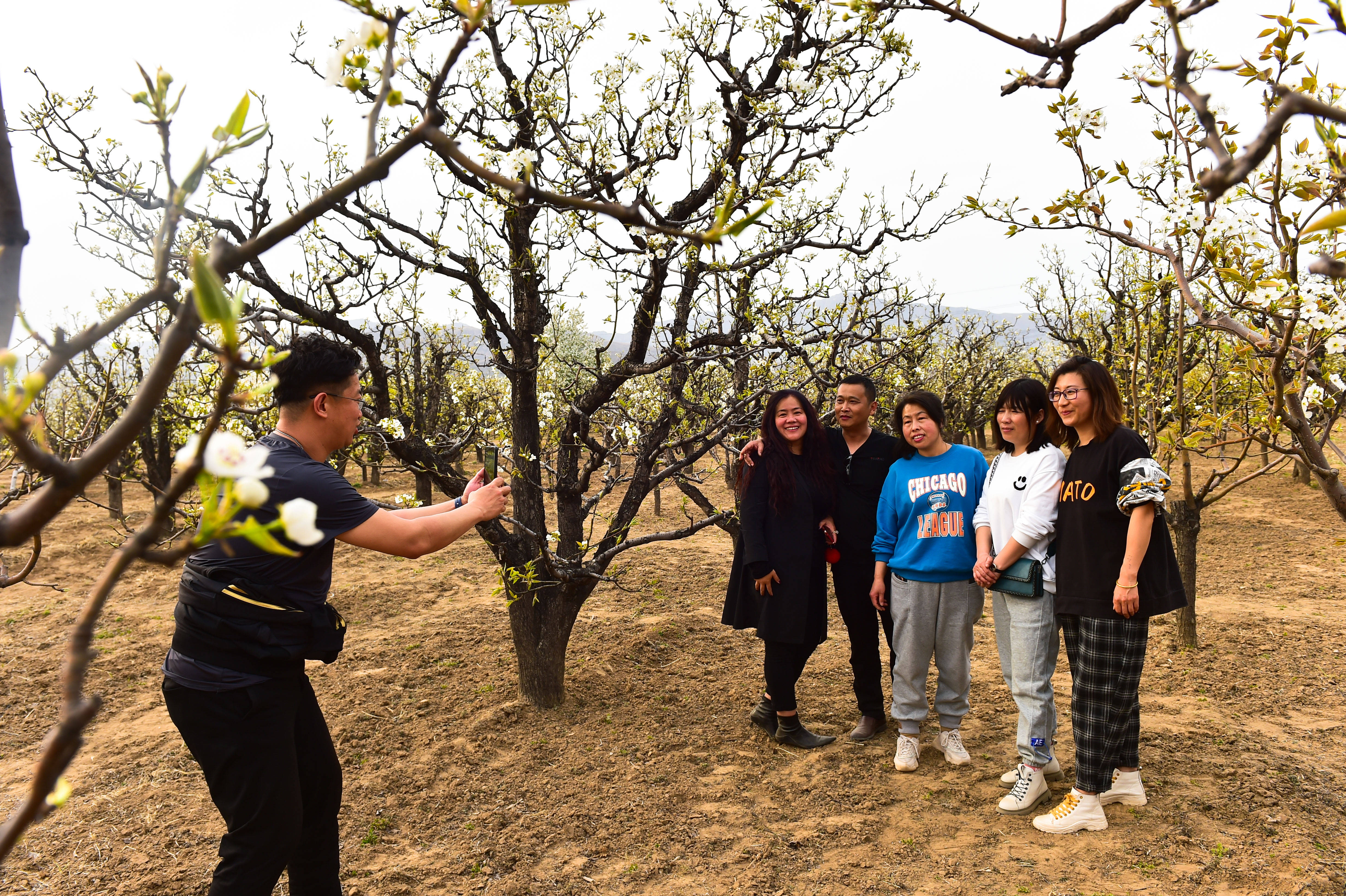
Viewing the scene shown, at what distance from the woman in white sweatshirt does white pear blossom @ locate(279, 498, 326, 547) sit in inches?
124

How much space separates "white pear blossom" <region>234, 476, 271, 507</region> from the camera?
663mm

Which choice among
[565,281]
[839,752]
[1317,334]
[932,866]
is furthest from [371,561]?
[1317,334]

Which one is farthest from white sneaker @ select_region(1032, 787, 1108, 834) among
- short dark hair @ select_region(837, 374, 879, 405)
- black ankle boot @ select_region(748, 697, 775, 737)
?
short dark hair @ select_region(837, 374, 879, 405)

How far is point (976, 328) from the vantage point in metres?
16.7

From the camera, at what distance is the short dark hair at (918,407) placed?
3.83 meters

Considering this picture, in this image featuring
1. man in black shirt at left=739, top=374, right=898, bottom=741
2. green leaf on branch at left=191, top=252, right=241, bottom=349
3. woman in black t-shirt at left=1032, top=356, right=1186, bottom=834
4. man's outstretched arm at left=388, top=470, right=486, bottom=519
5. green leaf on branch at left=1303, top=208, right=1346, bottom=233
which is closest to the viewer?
green leaf on branch at left=191, top=252, right=241, bottom=349

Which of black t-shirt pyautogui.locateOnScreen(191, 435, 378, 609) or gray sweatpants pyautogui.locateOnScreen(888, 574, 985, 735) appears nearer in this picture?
black t-shirt pyautogui.locateOnScreen(191, 435, 378, 609)

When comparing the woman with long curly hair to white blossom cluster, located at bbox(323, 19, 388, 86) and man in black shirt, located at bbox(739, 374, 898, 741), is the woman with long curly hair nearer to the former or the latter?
man in black shirt, located at bbox(739, 374, 898, 741)

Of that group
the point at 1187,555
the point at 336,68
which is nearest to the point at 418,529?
the point at 336,68

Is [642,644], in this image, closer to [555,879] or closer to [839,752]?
[839,752]

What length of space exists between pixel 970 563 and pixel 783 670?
3.48ft

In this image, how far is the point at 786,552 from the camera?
13.0ft

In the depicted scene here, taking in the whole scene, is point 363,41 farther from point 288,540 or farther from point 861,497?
point 861,497

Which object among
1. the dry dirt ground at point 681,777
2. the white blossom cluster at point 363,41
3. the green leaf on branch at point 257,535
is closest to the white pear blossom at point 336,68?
the white blossom cluster at point 363,41
